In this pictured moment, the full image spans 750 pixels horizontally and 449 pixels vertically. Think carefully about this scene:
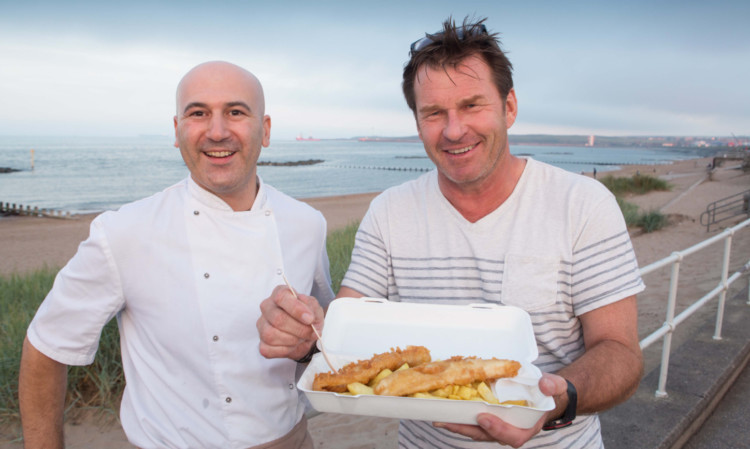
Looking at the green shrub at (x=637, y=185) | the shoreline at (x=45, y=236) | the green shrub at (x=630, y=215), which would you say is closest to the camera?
the shoreline at (x=45, y=236)

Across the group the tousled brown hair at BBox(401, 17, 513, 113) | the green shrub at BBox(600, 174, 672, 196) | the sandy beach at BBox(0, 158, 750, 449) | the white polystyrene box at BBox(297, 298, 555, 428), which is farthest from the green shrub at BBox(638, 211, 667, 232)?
the white polystyrene box at BBox(297, 298, 555, 428)

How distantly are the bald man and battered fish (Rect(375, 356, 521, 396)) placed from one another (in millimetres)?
496

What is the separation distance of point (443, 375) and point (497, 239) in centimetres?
75

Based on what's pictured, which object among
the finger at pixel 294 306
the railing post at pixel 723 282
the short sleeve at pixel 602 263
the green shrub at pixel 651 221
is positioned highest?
the short sleeve at pixel 602 263

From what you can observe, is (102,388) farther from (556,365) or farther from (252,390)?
(556,365)

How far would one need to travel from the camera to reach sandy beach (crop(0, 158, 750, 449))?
5.12 m

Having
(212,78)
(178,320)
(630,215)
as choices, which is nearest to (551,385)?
(178,320)

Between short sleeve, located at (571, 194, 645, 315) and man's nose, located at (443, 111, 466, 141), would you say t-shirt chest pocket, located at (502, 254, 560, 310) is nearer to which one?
short sleeve, located at (571, 194, 645, 315)

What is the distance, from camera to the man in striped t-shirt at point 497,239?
80.6 inches

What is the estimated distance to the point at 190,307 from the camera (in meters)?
2.21

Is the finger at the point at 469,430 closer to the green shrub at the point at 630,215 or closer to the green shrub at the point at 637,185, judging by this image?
the green shrub at the point at 630,215

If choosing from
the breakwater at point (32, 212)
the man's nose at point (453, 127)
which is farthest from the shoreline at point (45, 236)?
the man's nose at point (453, 127)

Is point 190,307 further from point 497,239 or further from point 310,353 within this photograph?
point 497,239

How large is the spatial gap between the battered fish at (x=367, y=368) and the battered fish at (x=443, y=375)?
0.10 m
